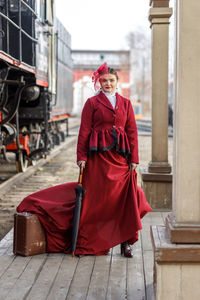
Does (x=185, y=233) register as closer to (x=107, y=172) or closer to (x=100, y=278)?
(x=100, y=278)

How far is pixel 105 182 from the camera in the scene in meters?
4.39

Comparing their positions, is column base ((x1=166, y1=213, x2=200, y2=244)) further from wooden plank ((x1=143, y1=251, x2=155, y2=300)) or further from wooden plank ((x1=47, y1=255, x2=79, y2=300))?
wooden plank ((x1=47, y1=255, x2=79, y2=300))

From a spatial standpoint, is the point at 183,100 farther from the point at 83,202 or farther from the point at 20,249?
the point at 20,249

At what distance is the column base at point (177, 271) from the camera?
2908 mm

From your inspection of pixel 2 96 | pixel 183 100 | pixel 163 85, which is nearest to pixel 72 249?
pixel 183 100

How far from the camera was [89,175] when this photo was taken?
4.45 meters

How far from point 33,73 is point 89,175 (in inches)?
198

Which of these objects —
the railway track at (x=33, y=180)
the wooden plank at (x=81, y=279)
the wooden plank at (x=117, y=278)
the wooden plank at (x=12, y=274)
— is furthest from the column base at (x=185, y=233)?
the railway track at (x=33, y=180)

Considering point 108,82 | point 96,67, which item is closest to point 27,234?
point 108,82

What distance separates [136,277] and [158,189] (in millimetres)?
2627

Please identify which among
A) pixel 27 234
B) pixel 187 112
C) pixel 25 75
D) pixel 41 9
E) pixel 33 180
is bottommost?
pixel 33 180

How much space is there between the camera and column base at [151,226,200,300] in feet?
9.54

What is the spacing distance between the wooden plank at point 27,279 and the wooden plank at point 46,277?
1.5 inches

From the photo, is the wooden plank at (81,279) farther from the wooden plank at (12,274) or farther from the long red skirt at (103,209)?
the wooden plank at (12,274)
